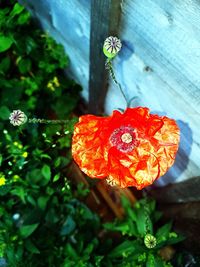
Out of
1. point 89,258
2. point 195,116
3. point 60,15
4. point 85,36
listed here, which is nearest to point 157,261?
point 89,258

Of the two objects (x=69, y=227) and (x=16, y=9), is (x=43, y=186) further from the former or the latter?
(x=16, y=9)

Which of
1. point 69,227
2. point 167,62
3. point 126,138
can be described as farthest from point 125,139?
point 69,227

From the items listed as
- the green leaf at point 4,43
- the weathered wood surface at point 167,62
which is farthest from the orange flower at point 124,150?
the green leaf at point 4,43

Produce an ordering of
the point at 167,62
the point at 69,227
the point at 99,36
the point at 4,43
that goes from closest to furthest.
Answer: the point at 167,62, the point at 99,36, the point at 4,43, the point at 69,227

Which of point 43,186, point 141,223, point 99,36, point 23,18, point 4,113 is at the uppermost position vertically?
point 23,18

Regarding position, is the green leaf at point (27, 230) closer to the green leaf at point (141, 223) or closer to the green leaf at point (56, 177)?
the green leaf at point (56, 177)
